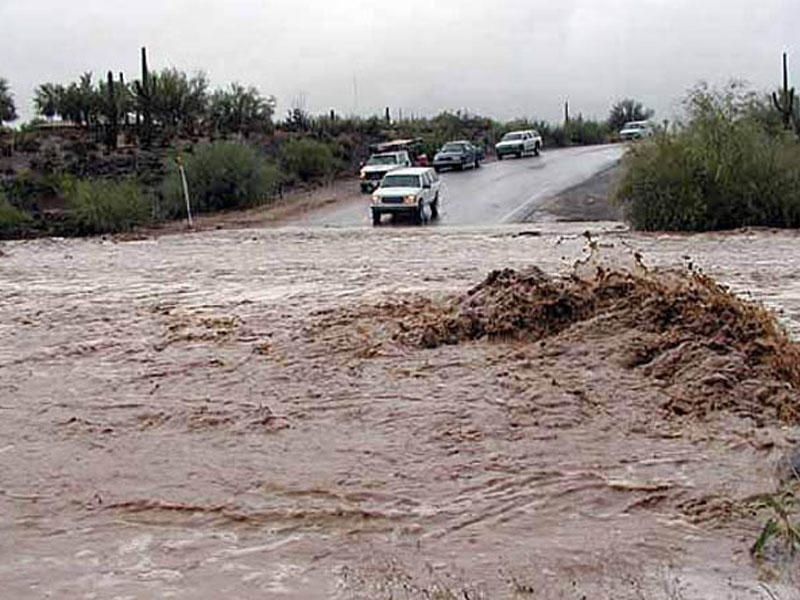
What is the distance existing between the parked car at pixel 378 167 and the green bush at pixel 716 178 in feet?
63.1

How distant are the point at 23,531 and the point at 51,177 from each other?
4185cm

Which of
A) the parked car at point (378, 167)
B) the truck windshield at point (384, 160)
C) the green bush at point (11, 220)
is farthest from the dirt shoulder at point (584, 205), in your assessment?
the green bush at point (11, 220)

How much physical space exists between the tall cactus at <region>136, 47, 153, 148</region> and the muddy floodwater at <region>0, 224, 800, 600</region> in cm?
4069

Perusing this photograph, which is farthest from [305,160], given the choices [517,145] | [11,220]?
Answer: [11,220]

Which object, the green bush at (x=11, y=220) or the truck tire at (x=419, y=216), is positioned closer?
the green bush at (x=11, y=220)

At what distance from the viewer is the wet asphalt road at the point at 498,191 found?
42.1 metres

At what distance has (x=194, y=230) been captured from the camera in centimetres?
3959

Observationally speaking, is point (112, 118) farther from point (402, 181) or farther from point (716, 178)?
point (716, 178)

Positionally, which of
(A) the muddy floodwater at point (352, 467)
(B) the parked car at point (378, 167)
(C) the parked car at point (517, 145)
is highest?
(C) the parked car at point (517, 145)

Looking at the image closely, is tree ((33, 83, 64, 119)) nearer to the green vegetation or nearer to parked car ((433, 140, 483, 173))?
the green vegetation

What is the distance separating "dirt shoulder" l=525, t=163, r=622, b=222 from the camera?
133 ft

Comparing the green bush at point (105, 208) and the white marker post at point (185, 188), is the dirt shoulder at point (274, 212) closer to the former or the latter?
the white marker post at point (185, 188)

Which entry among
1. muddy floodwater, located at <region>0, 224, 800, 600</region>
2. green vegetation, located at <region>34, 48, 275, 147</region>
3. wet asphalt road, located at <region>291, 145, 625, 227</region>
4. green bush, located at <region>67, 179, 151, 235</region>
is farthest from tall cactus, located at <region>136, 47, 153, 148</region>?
muddy floodwater, located at <region>0, 224, 800, 600</region>

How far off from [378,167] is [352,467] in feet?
147
